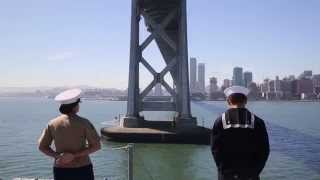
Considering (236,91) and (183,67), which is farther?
(183,67)

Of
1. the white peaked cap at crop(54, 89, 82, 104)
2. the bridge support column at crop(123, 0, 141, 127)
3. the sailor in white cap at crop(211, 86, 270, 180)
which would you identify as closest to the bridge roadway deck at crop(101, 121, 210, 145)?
the bridge support column at crop(123, 0, 141, 127)

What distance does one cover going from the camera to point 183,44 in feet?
98.2

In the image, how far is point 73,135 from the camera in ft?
13.5

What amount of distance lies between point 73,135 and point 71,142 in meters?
0.05

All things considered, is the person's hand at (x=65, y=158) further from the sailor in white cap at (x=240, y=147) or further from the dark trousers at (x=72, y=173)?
the sailor in white cap at (x=240, y=147)

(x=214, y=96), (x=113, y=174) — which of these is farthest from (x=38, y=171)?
(x=214, y=96)

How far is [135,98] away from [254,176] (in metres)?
26.3

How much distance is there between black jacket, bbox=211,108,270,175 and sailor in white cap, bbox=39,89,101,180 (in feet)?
3.06

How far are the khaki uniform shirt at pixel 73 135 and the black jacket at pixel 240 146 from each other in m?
0.94

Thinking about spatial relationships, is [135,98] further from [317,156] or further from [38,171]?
[38,171]

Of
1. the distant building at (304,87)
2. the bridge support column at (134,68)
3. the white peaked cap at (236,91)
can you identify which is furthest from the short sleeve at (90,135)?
the distant building at (304,87)

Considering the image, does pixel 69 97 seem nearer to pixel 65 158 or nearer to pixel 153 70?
pixel 65 158

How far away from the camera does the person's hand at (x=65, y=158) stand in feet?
13.3

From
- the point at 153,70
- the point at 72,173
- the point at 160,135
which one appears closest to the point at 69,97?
the point at 72,173
